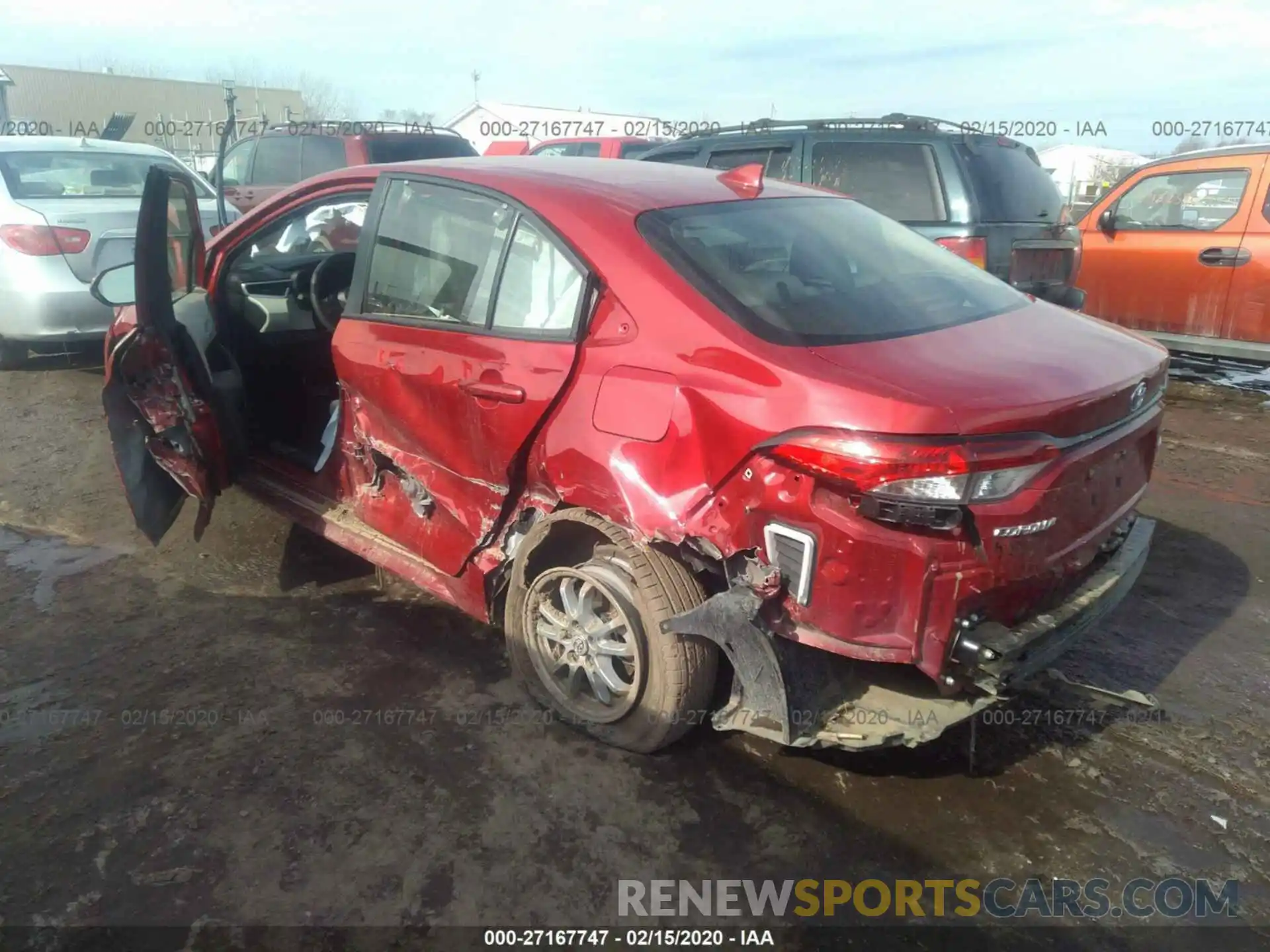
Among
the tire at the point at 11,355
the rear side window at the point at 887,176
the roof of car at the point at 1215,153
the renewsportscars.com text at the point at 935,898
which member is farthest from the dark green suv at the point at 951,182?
the tire at the point at 11,355

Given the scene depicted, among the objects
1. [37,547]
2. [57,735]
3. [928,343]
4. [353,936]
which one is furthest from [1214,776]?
[37,547]

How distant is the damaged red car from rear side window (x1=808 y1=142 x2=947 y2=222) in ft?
8.83

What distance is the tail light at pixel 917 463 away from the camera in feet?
6.70

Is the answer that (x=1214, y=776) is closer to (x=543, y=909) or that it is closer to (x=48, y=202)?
(x=543, y=909)

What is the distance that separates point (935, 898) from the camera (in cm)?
227

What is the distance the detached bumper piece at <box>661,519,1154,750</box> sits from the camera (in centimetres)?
229

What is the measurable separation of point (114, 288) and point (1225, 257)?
7112 mm

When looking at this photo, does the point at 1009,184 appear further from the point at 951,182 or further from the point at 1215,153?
the point at 1215,153

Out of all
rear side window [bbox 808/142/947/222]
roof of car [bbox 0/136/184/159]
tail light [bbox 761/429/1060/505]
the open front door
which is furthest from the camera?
roof of car [bbox 0/136/184/159]

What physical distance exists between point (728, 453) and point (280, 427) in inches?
102

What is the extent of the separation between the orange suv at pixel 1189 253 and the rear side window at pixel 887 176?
2.42 meters

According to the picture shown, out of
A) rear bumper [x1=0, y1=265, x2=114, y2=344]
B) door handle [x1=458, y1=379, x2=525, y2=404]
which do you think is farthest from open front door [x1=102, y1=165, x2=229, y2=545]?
rear bumper [x1=0, y1=265, x2=114, y2=344]

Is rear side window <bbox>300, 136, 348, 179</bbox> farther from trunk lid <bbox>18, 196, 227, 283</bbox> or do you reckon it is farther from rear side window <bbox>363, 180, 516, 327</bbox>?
rear side window <bbox>363, 180, 516, 327</bbox>

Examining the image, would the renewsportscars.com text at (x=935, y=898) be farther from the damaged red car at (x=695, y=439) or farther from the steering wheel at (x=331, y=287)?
the steering wheel at (x=331, y=287)
